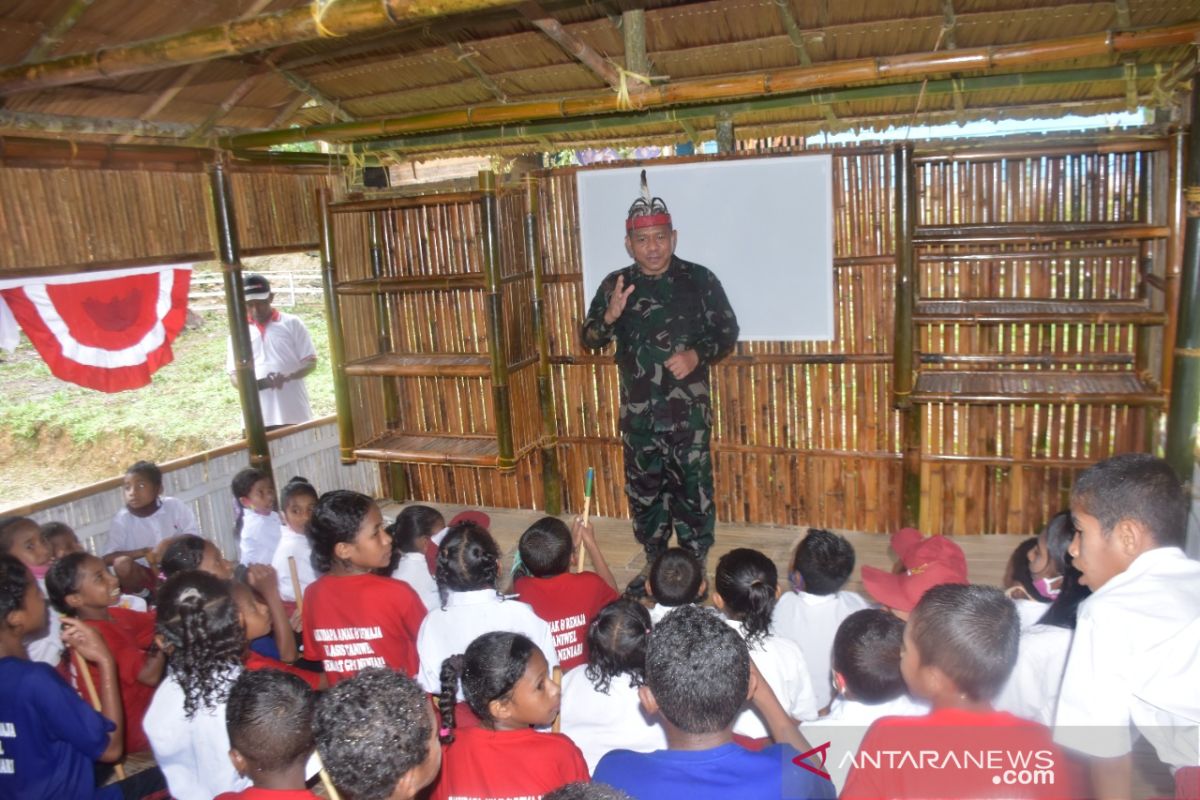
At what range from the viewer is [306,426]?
5.60 metres

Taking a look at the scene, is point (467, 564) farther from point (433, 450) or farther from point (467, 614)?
point (433, 450)

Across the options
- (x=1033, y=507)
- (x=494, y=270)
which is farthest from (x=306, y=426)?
(x=1033, y=507)

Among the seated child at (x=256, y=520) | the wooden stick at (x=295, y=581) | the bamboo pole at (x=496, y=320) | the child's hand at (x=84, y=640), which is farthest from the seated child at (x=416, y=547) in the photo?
the bamboo pole at (x=496, y=320)

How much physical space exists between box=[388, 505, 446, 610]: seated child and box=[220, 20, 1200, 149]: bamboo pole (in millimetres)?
2118

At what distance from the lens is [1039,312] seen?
4242 millimetres

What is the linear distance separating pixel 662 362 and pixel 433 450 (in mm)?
1751

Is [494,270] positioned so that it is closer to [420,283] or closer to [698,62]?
[420,283]

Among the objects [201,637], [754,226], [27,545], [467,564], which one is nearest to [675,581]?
[467,564]

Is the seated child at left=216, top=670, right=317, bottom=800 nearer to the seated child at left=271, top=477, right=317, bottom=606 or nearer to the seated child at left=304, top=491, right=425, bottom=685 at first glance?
the seated child at left=304, top=491, right=425, bottom=685

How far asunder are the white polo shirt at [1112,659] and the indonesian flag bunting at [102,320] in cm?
438

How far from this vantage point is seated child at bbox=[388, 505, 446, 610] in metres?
3.26

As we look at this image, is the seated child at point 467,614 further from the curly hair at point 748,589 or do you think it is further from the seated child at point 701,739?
the seated child at point 701,739

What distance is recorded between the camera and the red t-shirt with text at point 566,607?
9.14ft

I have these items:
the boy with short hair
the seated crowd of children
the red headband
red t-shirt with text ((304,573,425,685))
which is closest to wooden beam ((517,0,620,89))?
the red headband
